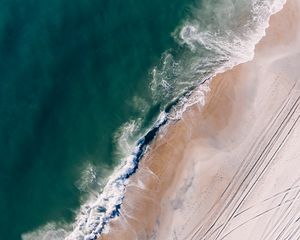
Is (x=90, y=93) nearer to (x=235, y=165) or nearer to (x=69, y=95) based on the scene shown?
(x=69, y=95)

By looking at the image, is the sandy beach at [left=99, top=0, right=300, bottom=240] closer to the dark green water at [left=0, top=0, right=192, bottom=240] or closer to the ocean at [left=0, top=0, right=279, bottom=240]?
the ocean at [left=0, top=0, right=279, bottom=240]

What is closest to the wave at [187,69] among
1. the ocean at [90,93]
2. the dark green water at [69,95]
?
the ocean at [90,93]

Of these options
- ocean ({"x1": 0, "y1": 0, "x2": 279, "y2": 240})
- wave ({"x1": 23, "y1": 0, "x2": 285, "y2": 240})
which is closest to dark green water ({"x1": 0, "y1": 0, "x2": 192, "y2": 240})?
ocean ({"x1": 0, "y1": 0, "x2": 279, "y2": 240})

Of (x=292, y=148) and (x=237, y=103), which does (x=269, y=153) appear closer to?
(x=292, y=148)

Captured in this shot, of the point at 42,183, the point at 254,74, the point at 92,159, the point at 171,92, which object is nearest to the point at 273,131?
the point at 254,74

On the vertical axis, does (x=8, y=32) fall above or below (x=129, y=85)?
above

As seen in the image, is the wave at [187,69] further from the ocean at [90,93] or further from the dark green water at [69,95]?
the dark green water at [69,95]

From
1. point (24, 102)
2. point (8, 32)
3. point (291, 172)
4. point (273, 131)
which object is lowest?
point (291, 172)
